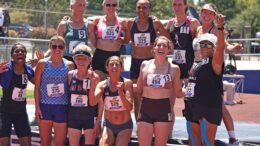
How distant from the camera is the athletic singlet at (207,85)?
6.74 metres

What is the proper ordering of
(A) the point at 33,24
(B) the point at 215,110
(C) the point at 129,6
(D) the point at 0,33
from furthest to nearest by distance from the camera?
(C) the point at 129,6 < (A) the point at 33,24 < (D) the point at 0,33 < (B) the point at 215,110

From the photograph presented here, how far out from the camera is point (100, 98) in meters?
7.40

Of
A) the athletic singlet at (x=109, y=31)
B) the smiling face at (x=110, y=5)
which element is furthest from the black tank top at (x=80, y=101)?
the smiling face at (x=110, y=5)

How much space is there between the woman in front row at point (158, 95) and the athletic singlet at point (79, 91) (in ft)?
2.45

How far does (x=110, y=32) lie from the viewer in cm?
823

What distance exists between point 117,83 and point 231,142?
1.55 m

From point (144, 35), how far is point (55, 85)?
1366 millimetres

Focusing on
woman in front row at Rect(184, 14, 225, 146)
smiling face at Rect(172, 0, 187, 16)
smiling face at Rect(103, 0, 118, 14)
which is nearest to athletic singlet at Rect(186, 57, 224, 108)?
woman in front row at Rect(184, 14, 225, 146)

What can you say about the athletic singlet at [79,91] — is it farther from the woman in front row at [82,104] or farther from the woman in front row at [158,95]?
the woman in front row at [158,95]

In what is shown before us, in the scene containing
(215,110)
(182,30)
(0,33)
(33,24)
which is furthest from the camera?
(33,24)

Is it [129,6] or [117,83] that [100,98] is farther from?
[129,6]

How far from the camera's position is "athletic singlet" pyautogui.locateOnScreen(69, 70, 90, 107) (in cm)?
752

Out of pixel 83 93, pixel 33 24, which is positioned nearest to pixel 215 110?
pixel 83 93

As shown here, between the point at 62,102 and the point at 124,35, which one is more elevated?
→ the point at 124,35
